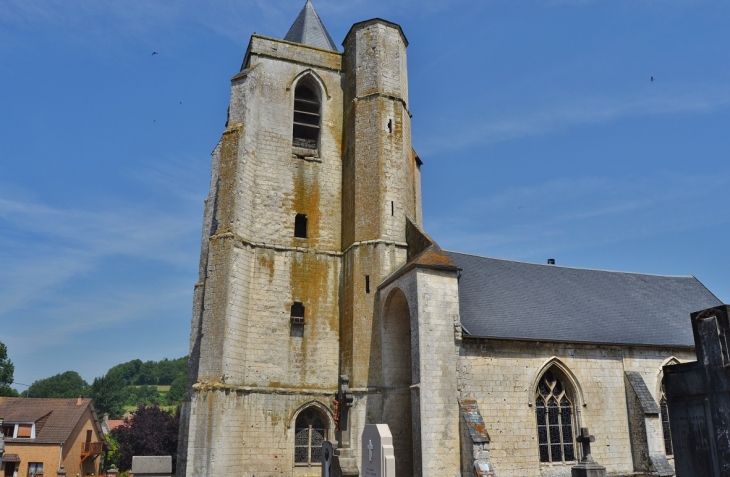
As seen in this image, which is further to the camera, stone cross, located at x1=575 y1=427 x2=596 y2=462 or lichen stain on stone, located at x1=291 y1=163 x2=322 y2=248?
lichen stain on stone, located at x1=291 y1=163 x2=322 y2=248

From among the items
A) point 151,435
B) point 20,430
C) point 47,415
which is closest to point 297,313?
point 151,435

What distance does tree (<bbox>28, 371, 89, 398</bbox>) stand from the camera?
319 ft

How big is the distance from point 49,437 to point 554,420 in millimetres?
27964

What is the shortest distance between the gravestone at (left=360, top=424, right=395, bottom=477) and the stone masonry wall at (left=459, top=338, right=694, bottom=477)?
4127 mm

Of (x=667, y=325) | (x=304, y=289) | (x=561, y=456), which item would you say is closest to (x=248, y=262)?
(x=304, y=289)

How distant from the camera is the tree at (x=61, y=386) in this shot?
9716 cm

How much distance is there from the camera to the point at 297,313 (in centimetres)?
1605

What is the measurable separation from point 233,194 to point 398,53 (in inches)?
279

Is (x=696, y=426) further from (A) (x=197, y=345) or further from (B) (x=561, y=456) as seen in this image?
(A) (x=197, y=345)

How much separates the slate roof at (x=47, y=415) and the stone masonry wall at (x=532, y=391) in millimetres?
26358

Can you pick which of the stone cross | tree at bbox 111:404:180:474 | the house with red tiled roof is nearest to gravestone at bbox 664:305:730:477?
the stone cross

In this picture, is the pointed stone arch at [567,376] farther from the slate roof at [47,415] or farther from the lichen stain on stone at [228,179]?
the slate roof at [47,415]

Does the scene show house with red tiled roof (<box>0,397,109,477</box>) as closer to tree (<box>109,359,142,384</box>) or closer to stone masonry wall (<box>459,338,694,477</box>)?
stone masonry wall (<box>459,338,694,477</box>)

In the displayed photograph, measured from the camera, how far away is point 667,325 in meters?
17.5
